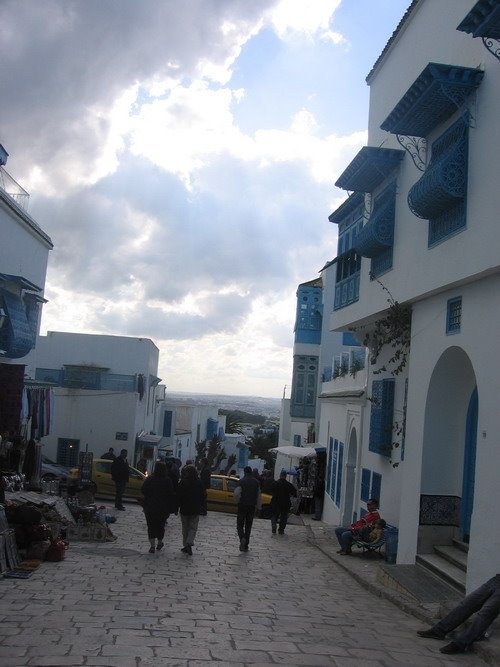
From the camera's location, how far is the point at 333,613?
30.4ft

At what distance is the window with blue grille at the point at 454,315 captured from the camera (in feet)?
36.5

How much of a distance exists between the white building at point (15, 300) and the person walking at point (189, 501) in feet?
22.7

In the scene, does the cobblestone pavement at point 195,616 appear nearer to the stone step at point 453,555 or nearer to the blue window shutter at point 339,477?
the stone step at point 453,555

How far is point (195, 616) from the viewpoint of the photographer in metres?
8.32

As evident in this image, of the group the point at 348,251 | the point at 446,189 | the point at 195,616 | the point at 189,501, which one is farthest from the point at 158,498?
the point at 348,251

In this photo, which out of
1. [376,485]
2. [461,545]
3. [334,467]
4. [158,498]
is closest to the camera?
[461,545]

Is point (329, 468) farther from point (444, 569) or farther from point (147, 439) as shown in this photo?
point (147, 439)

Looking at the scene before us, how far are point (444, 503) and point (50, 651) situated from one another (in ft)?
23.9

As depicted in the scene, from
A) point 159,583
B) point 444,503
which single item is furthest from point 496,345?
point 159,583

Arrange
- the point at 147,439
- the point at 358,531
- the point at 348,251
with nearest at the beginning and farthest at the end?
1. the point at 358,531
2. the point at 348,251
3. the point at 147,439

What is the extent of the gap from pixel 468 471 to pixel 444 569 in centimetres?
164

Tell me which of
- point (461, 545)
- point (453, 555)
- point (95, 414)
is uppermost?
point (95, 414)

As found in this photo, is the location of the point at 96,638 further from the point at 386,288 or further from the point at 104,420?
the point at 104,420

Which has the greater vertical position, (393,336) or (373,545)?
(393,336)
